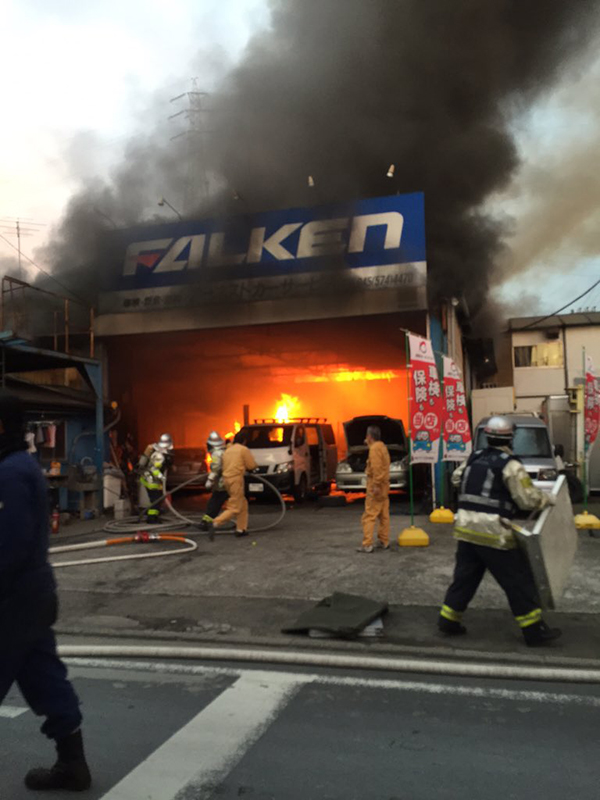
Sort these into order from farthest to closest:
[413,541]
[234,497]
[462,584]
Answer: [234,497]
[413,541]
[462,584]

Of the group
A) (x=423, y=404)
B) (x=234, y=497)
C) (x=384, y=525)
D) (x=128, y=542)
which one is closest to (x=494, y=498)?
(x=384, y=525)

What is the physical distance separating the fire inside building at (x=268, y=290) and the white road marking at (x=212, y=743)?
10.0 meters

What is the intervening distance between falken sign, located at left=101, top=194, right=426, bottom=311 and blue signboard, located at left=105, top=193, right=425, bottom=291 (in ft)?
0.07

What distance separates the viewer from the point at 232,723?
3.44 metres

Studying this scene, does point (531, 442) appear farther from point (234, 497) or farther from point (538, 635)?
point (538, 635)

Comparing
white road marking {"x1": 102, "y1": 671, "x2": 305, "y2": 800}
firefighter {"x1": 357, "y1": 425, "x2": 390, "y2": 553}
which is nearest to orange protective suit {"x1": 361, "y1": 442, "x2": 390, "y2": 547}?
firefighter {"x1": 357, "y1": 425, "x2": 390, "y2": 553}

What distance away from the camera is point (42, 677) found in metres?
2.70

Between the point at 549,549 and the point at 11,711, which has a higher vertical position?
the point at 549,549

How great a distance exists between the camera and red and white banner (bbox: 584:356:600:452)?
11.1 m

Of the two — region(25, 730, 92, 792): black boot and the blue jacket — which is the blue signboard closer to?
the blue jacket

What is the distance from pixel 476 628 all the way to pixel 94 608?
346 centimetres

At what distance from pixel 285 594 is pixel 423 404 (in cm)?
407

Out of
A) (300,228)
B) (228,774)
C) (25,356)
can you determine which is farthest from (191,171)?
(228,774)

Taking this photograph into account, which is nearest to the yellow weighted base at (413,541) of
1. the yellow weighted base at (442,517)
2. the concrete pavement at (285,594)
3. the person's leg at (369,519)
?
the concrete pavement at (285,594)
